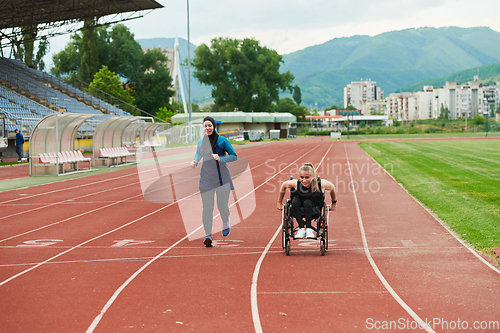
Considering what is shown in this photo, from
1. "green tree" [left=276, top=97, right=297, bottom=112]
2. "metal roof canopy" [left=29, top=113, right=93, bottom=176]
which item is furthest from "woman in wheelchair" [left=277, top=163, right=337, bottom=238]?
"green tree" [left=276, top=97, right=297, bottom=112]

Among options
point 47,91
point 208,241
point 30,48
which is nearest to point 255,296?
point 208,241

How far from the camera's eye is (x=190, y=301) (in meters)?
5.43

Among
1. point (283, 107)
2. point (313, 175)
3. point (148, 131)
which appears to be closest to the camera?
point (313, 175)

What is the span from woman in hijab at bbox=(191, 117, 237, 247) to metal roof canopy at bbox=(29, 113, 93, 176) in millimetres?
15499

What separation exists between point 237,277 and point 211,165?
206cm

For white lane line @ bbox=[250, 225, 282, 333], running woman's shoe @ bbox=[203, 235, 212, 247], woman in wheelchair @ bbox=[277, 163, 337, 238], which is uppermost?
woman in wheelchair @ bbox=[277, 163, 337, 238]

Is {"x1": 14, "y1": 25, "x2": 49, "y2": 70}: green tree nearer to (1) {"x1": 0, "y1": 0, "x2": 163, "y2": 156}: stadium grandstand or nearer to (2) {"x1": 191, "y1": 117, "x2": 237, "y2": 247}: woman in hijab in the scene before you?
(1) {"x1": 0, "y1": 0, "x2": 163, "y2": 156}: stadium grandstand

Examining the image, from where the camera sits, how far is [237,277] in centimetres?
637

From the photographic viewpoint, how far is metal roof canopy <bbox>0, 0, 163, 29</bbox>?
120ft

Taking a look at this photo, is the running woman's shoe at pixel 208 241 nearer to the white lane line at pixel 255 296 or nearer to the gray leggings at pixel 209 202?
the gray leggings at pixel 209 202

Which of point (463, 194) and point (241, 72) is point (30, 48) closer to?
point (241, 72)

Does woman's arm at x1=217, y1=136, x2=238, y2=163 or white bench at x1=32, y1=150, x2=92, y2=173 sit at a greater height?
woman's arm at x1=217, y1=136, x2=238, y2=163

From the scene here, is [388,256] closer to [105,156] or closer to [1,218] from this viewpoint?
[1,218]

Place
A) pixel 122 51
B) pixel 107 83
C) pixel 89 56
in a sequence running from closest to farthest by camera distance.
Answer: pixel 107 83, pixel 89 56, pixel 122 51
